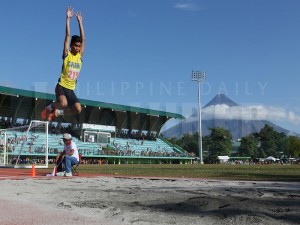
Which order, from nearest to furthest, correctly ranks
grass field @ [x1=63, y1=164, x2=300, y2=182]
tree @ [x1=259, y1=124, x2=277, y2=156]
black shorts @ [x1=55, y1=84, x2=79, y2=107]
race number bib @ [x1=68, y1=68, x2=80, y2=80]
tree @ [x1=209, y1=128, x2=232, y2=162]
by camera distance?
black shorts @ [x1=55, y1=84, x2=79, y2=107] → race number bib @ [x1=68, y1=68, x2=80, y2=80] → grass field @ [x1=63, y1=164, x2=300, y2=182] → tree @ [x1=209, y1=128, x2=232, y2=162] → tree @ [x1=259, y1=124, x2=277, y2=156]

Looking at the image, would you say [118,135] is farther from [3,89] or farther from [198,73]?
[3,89]

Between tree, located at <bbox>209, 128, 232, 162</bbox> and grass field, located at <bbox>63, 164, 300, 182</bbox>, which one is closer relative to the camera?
grass field, located at <bbox>63, 164, 300, 182</bbox>

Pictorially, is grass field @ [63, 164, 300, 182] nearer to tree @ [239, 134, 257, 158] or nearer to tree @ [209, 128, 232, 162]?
tree @ [209, 128, 232, 162]

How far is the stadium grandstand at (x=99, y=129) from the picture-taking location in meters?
52.6

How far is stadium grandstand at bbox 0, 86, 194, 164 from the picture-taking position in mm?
52572

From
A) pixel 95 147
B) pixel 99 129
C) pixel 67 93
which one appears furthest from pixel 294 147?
pixel 67 93

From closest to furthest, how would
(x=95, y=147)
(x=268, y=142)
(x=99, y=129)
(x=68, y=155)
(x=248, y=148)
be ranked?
1. (x=68, y=155)
2. (x=95, y=147)
3. (x=99, y=129)
4. (x=248, y=148)
5. (x=268, y=142)

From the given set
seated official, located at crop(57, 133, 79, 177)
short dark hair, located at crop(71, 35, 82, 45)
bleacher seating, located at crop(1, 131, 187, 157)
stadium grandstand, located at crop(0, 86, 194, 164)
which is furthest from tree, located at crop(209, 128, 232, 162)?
short dark hair, located at crop(71, 35, 82, 45)

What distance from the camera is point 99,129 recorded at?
62.9m

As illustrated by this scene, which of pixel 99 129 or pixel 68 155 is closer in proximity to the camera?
pixel 68 155

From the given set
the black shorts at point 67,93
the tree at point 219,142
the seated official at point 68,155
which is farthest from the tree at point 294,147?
the black shorts at point 67,93

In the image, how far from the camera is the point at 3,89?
165ft

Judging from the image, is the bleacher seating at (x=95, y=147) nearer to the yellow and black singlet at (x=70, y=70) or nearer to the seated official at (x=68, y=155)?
the seated official at (x=68, y=155)

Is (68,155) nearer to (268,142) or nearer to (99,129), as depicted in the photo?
(99,129)
